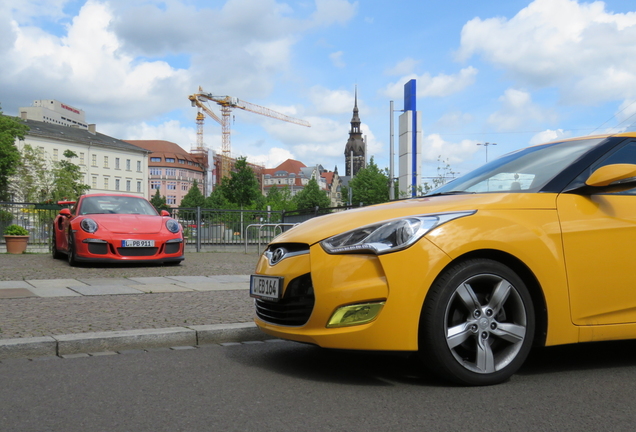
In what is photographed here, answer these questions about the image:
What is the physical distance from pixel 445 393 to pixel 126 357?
236cm

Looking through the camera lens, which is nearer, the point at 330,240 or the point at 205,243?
the point at 330,240

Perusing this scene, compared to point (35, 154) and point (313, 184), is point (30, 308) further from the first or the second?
point (313, 184)

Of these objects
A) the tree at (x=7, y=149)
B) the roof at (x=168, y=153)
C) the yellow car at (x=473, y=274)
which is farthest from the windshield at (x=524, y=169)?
the roof at (x=168, y=153)

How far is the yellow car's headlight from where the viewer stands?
376 centimetres

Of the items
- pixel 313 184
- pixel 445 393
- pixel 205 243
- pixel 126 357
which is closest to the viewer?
pixel 445 393

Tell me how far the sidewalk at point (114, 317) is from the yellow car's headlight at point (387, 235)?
1.99 meters

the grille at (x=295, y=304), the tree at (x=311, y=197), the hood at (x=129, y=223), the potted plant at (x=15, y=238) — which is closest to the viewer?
the grille at (x=295, y=304)

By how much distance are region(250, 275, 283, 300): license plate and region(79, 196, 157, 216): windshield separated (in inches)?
331

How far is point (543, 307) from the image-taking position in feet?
13.0

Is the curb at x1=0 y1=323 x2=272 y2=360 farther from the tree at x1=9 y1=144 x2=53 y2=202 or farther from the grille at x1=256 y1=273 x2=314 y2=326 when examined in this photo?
the tree at x1=9 y1=144 x2=53 y2=202

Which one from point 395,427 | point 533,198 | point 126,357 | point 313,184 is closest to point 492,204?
point 533,198

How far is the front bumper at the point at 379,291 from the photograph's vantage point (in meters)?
3.70

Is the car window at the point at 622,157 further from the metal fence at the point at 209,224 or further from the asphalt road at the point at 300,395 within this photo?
the metal fence at the point at 209,224

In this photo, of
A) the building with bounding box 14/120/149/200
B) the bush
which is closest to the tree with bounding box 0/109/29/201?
the building with bounding box 14/120/149/200
